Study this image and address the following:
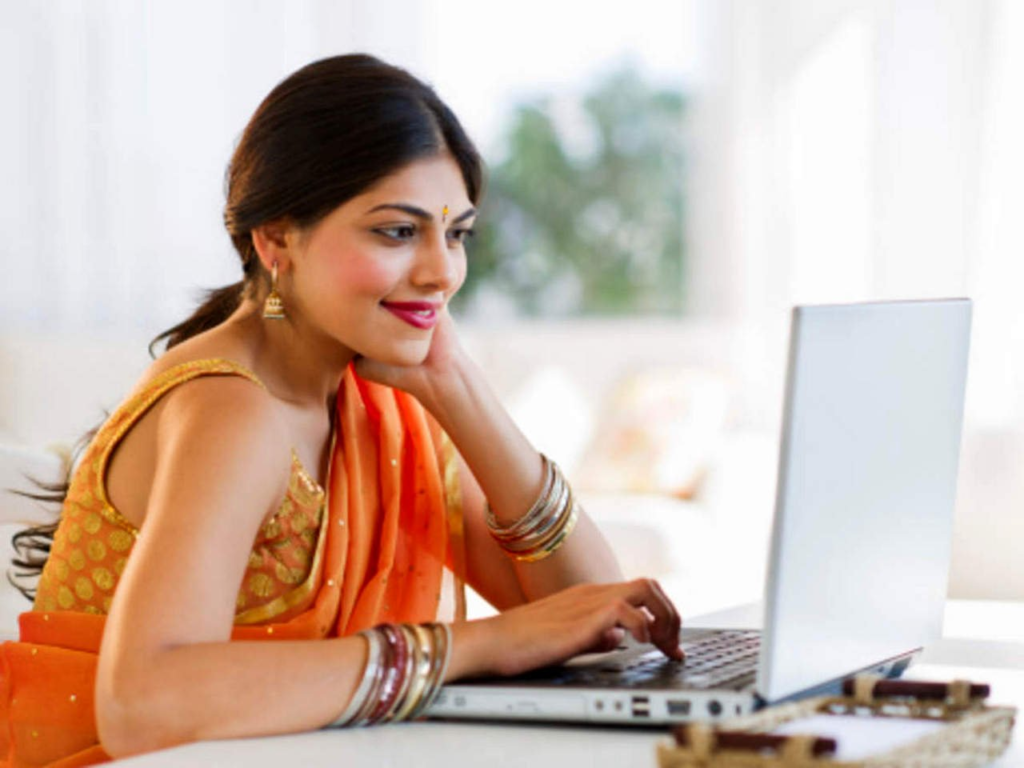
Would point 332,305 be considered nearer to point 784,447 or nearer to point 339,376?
point 339,376

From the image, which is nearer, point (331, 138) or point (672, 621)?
point (672, 621)

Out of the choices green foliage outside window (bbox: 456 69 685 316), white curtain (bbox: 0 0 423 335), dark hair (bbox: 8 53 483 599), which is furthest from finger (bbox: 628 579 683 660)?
green foliage outside window (bbox: 456 69 685 316)

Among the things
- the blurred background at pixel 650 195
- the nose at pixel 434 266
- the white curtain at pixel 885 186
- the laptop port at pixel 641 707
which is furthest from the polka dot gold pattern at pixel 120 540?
the white curtain at pixel 885 186

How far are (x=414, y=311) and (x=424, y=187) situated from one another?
0.13 m

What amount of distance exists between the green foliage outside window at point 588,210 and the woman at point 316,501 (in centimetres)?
551

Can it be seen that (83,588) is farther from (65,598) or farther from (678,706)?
(678,706)

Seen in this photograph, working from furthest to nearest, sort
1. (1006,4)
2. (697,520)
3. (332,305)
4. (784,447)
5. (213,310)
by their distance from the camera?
(1006,4), (697,520), (213,310), (332,305), (784,447)

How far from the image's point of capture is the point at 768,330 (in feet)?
18.7

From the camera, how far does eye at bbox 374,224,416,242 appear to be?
64.7 inches

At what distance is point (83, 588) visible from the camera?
1703 mm

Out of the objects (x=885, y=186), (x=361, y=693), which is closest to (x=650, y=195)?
(x=885, y=186)

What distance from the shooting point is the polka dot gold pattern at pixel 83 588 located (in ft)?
5.57

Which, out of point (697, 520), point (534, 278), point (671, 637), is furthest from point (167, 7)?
point (671, 637)

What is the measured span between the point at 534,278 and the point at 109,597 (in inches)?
237
